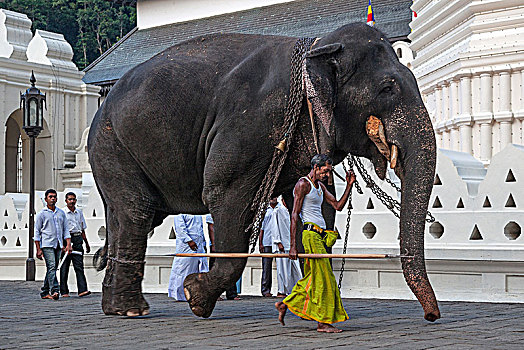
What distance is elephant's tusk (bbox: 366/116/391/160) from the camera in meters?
7.41

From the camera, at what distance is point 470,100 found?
1552 cm

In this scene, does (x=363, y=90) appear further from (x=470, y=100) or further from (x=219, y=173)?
(x=470, y=100)

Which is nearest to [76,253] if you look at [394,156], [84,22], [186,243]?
[186,243]

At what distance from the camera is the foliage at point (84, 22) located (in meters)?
44.5

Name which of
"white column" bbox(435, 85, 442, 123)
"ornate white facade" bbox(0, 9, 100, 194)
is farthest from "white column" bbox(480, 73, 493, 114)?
"ornate white facade" bbox(0, 9, 100, 194)

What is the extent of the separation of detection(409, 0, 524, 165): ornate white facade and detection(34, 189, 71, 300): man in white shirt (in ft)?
21.7

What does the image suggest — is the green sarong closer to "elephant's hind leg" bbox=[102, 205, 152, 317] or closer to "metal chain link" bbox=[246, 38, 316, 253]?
"metal chain link" bbox=[246, 38, 316, 253]

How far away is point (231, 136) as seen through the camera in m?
7.71

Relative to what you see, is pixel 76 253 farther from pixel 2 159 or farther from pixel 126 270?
pixel 2 159

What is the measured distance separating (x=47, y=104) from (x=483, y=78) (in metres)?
11.1

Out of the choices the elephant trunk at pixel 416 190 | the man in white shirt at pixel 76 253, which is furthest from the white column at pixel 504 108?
the elephant trunk at pixel 416 190

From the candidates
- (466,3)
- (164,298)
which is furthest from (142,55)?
(164,298)

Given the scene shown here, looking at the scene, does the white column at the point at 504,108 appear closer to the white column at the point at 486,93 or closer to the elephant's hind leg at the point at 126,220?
the white column at the point at 486,93

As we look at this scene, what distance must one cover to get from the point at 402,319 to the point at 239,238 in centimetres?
162
